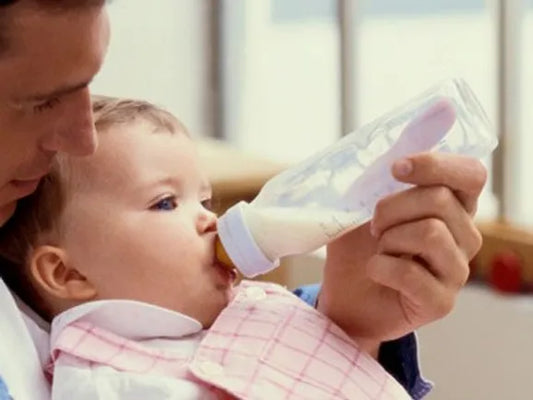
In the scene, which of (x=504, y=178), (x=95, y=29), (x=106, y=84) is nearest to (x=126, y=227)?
(x=95, y=29)

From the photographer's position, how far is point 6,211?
993 mm

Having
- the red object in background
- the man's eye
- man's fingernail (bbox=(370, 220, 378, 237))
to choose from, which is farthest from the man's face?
the red object in background

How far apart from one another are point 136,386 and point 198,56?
195 centimetres

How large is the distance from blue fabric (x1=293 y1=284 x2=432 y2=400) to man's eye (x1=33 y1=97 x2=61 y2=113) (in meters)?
0.39

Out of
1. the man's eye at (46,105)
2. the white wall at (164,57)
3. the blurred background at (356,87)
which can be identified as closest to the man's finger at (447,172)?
the man's eye at (46,105)

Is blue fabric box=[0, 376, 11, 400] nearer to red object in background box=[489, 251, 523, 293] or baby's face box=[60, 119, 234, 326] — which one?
baby's face box=[60, 119, 234, 326]

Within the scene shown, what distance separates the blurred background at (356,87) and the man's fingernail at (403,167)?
1.47 ft

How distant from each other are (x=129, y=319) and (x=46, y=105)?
0.64ft

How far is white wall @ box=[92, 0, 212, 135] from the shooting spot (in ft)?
8.77

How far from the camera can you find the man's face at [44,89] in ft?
2.99

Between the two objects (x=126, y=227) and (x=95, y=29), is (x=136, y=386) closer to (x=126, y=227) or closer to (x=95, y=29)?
(x=126, y=227)

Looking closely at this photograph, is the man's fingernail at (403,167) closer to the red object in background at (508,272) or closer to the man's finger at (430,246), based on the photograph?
the man's finger at (430,246)

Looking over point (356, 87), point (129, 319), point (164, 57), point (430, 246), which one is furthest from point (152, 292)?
point (164, 57)

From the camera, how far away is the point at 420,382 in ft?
3.61
